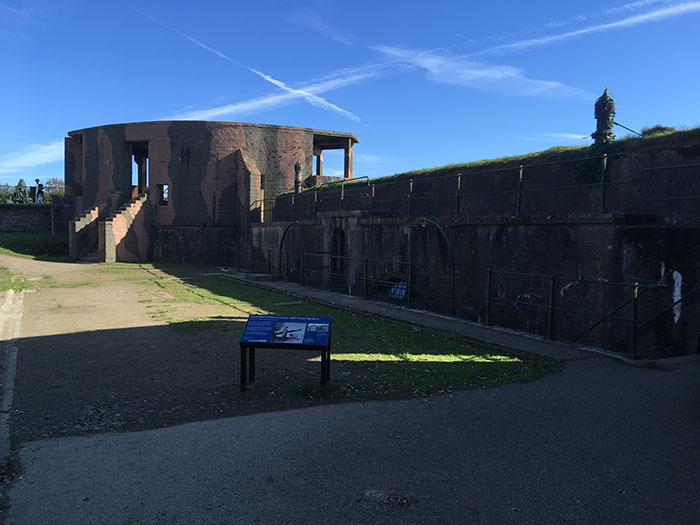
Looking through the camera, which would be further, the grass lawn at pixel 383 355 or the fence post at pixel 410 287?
the fence post at pixel 410 287

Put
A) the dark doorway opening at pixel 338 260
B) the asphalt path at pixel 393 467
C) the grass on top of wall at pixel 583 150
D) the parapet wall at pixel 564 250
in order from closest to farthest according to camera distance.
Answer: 1. the asphalt path at pixel 393 467
2. the parapet wall at pixel 564 250
3. the grass on top of wall at pixel 583 150
4. the dark doorway opening at pixel 338 260

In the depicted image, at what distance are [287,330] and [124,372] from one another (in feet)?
9.00

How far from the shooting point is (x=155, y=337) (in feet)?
32.9

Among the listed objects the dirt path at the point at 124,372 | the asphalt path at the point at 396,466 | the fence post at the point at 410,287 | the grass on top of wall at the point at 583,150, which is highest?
the grass on top of wall at the point at 583,150

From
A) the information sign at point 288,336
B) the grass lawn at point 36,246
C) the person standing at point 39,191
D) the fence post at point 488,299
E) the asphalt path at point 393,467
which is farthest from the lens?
the person standing at point 39,191

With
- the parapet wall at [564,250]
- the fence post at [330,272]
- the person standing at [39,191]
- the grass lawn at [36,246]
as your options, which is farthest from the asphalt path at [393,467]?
the person standing at [39,191]

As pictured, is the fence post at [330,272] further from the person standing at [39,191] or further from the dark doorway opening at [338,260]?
the person standing at [39,191]

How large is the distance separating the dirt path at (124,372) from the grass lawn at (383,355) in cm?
33

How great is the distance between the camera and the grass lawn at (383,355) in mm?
6734

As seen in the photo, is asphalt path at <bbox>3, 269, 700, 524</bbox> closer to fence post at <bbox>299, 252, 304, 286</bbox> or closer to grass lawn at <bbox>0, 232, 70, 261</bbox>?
fence post at <bbox>299, 252, 304, 286</bbox>

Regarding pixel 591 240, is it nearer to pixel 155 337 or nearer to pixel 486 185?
pixel 486 185

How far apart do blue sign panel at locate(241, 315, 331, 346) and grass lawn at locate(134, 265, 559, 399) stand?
2.12 ft

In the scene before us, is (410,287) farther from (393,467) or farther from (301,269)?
(393,467)

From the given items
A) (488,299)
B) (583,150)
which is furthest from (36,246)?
(583,150)
